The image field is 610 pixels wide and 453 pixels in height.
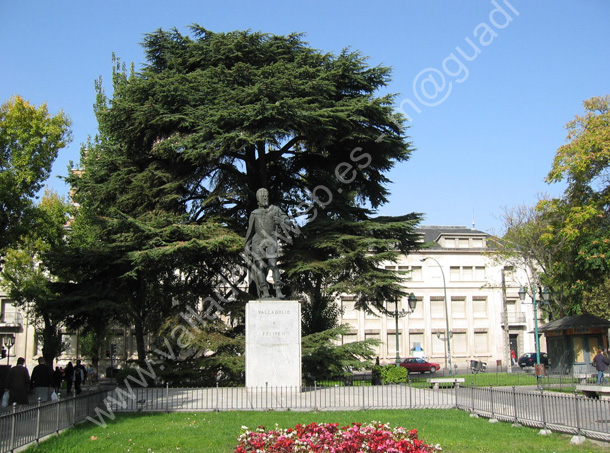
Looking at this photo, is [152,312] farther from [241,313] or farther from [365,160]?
[365,160]

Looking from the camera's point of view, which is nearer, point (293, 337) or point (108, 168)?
point (293, 337)

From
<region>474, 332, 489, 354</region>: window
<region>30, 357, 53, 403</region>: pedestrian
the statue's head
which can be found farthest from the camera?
<region>474, 332, 489, 354</region>: window

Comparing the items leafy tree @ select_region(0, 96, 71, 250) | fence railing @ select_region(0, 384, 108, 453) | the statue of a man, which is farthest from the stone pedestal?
leafy tree @ select_region(0, 96, 71, 250)

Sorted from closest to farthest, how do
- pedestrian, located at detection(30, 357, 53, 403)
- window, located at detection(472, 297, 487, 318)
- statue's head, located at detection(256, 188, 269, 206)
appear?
pedestrian, located at detection(30, 357, 53, 403) → statue's head, located at detection(256, 188, 269, 206) → window, located at detection(472, 297, 487, 318)

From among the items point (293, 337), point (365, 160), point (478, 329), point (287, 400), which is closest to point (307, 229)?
point (365, 160)

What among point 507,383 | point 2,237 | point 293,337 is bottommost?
point 507,383

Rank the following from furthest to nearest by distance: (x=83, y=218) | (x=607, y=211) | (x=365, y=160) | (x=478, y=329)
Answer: (x=478, y=329)
(x=83, y=218)
(x=607, y=211)
(x=365, y=160)

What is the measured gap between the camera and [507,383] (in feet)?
87.8

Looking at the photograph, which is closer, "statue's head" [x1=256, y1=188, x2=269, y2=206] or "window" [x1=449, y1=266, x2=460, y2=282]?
"statue's head" [x1=256, y1=188, x2=269, y2=206]

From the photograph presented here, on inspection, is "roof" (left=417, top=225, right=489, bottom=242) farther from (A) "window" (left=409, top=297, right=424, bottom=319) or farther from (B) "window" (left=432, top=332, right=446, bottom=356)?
(B) "window" (left=432, top=332, right=446, bottom=356)

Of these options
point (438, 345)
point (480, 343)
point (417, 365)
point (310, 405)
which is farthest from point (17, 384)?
point (480, 343)

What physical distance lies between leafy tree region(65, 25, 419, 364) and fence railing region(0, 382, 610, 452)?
557cm

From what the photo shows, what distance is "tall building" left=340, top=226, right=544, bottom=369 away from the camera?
53.9 meters

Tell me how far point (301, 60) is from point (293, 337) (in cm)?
1188
